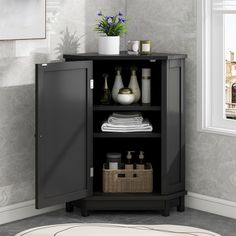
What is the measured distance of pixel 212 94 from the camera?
4.51 metres

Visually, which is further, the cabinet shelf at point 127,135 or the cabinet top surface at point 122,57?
the cabinet shelf at point 127,135

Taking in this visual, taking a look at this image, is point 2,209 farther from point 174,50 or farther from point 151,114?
point 174,50

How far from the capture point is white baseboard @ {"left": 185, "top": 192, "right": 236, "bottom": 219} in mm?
4410

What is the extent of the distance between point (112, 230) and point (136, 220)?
1.33 feet

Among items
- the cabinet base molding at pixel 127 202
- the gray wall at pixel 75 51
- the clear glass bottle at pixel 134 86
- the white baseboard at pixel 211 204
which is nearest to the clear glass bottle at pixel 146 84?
the clear glass bottle at pixel 134 86

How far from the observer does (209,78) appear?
177 inches

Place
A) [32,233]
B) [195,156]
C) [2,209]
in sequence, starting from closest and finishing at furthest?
[32,233]
[2,209]
[195,156]

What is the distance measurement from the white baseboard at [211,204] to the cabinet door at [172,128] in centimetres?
16

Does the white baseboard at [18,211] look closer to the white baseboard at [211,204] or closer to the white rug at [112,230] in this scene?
the white rug at [112,230]

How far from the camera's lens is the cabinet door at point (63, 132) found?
405 centimetres

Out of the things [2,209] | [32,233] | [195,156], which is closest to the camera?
[32,233]

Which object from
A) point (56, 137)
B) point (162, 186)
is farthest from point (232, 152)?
point (56, 137)

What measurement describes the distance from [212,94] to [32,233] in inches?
61.3

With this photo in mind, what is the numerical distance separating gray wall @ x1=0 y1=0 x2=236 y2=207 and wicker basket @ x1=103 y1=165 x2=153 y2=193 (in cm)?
35
